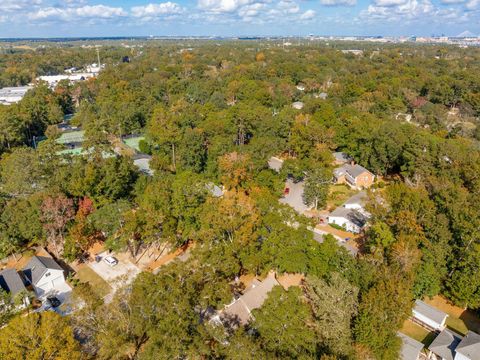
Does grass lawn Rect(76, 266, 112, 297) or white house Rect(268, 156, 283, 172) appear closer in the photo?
grass lawn Rect(76, 266, 112, 297)

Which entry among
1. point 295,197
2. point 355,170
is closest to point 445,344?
point 295,197

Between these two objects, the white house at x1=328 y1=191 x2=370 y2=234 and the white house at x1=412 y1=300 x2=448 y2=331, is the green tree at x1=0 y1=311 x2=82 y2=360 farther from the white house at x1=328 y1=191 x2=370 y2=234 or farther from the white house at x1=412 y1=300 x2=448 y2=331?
the white house at x1=328 y1=191 x2=370 y2=234

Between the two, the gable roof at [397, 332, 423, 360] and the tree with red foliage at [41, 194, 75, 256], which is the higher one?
the tree with red foliage at [41, 194, 75, 256]

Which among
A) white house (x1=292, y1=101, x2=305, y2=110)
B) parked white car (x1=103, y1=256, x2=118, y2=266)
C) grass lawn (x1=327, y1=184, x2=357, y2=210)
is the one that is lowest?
parked white car (x1=103, y1=256, x2=118, y2=266)

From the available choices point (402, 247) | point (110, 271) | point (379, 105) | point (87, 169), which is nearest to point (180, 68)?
point (379, 105)

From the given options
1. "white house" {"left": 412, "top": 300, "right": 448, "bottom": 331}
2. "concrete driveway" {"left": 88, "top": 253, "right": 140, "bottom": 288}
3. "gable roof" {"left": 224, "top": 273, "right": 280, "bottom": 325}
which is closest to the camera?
"gable roof" {"left": 224, "top": 273, "right": 280, "bottom": 325}

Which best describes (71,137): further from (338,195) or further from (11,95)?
(338,195)

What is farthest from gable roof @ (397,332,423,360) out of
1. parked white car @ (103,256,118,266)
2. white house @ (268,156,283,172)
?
white house @ (268,156,283,172)
